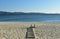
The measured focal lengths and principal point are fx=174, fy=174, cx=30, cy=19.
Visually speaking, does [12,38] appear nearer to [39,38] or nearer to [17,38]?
[17,38]

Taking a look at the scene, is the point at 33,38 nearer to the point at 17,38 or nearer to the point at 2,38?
the point at 17,38

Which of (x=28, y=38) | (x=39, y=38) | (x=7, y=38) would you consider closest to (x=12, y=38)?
(x=7, y=38)

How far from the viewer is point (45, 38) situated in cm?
771

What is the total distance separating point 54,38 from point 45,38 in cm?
43

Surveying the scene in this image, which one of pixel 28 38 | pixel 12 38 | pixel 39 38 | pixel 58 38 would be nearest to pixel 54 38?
pixel 58 38

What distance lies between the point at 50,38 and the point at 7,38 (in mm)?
1904

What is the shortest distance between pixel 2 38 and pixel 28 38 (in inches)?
44.9

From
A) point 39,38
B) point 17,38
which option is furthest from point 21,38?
point 39,38

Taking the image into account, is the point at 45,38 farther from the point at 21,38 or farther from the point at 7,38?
the point at 7,38

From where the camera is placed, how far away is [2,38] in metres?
7.56

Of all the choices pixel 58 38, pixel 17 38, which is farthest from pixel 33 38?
pixel 58 38

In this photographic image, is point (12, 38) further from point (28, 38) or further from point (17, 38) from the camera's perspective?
point (28, 38)

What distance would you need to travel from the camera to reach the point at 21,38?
7520mm

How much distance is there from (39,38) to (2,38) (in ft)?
5.32
